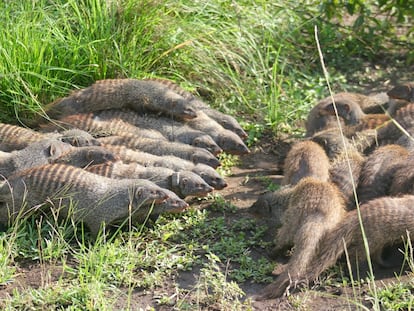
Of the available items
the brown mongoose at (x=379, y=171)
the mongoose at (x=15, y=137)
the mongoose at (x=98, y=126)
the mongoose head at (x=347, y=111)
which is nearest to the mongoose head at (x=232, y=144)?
the mongoose at (x=98, y=126)

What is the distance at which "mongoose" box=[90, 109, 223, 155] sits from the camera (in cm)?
551

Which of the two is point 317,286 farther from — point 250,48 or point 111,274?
point 250,48

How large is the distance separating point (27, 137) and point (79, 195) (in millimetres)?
820

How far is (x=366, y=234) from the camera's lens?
4.20 metres

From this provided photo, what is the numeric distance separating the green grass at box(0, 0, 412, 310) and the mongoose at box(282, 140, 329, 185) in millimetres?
391

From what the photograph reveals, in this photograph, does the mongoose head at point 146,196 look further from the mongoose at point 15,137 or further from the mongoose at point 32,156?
the mongoose at point 15,137

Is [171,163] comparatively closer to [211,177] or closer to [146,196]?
[211,177]

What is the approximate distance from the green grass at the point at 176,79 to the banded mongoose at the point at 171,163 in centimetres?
13

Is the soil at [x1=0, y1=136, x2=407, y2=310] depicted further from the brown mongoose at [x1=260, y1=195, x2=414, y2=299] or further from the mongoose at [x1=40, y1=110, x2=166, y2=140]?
the mongoose at [x1=40, y1=110, x2=166, y2=140]

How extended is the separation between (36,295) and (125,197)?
2.79ft

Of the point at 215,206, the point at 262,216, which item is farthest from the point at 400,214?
the point at 215,206

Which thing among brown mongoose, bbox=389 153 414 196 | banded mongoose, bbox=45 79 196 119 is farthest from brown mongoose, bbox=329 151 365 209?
banded mongoose, bbox=45 79 196 119

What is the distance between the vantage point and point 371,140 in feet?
17.2

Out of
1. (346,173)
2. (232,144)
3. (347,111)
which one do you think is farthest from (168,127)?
(346,173)
